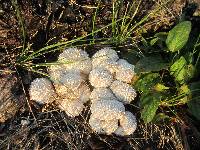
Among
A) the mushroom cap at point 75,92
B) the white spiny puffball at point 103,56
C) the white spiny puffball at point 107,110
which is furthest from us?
the white spiny puffball at point 103,56

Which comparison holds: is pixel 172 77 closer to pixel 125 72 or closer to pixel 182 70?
pixel 182 70

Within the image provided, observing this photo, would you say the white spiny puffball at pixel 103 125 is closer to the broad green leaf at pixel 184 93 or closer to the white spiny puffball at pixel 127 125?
the white spiny puffball at pixel 127 125

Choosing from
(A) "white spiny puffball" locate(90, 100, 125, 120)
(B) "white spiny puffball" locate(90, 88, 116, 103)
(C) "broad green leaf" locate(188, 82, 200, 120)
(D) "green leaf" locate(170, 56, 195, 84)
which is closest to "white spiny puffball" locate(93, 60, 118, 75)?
(B) "white spiny puffball" locate(90, 88, 116, 103)

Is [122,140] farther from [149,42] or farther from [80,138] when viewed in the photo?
[149,42]

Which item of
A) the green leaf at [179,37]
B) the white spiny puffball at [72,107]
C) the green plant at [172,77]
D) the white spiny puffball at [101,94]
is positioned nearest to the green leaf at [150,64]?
the green plant at [172,77]

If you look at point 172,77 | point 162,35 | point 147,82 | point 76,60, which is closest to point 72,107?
point 76,60

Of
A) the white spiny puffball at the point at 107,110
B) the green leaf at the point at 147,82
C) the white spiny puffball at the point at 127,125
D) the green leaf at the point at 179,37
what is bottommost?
the white spiny puffball at the point at 127,125
